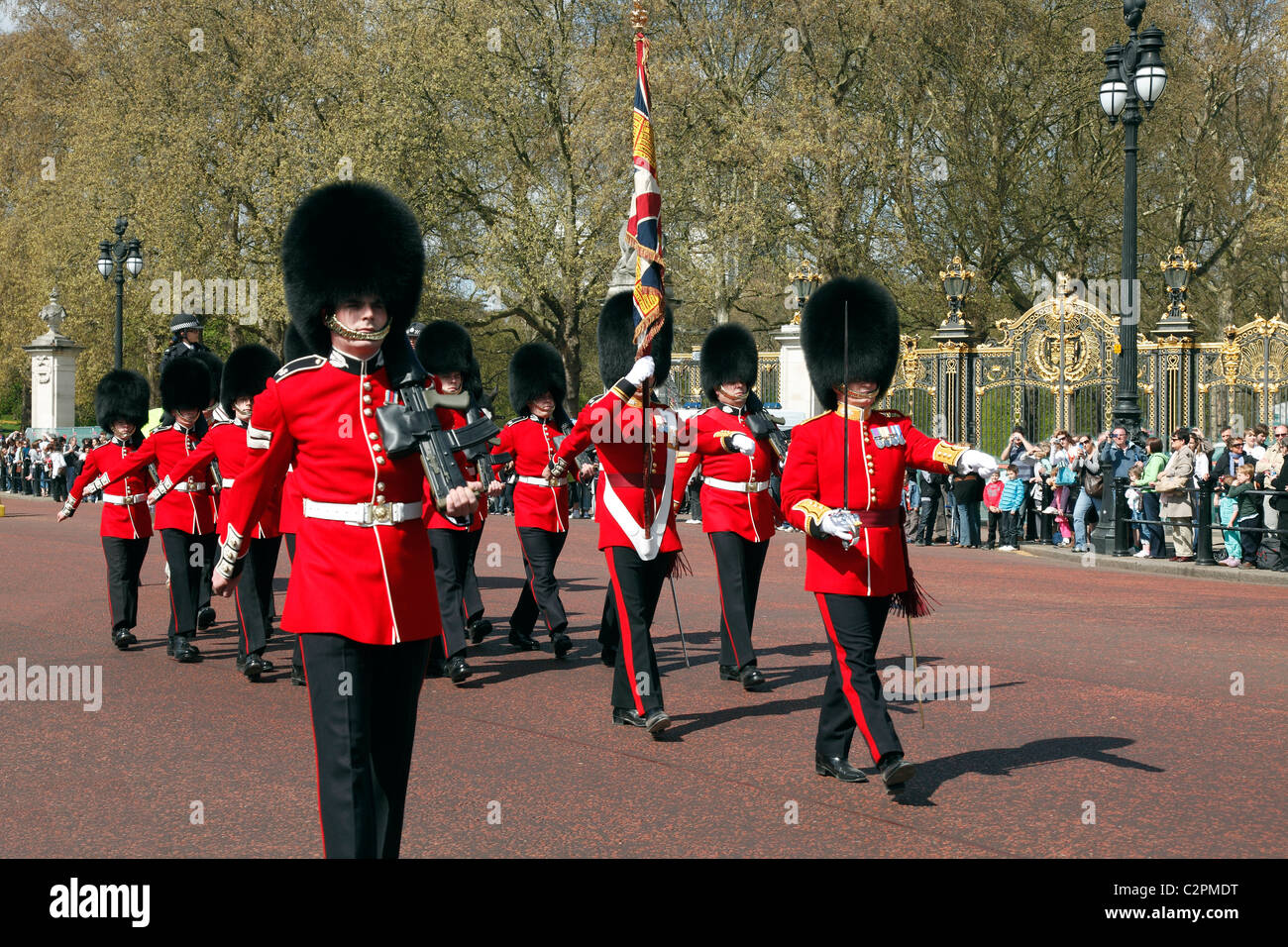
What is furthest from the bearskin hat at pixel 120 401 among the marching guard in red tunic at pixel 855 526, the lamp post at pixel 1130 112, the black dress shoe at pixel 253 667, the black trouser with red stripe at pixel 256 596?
the lamp post at pixel 1130 112

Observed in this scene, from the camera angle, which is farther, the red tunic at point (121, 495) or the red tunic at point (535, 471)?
the red tunic at point (121, 495)

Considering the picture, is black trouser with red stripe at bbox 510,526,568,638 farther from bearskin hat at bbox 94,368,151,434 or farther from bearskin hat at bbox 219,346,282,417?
bearskin hat at bbox 94,368,151,434

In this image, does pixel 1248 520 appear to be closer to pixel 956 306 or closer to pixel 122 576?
pixel 956 306

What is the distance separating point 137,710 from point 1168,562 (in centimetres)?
1088

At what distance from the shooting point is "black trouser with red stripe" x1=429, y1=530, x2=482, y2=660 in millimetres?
8000

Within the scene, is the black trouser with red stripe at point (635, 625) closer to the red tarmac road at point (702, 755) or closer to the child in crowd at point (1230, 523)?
the red tarmac road at point (702, 755)

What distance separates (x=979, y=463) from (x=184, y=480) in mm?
5340

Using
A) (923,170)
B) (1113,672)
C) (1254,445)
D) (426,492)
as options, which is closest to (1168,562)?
(1254,445)

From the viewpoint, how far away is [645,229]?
300 inches

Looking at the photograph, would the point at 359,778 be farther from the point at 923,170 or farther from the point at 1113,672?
the point at 923,170

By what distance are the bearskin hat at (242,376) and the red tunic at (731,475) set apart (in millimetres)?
2661

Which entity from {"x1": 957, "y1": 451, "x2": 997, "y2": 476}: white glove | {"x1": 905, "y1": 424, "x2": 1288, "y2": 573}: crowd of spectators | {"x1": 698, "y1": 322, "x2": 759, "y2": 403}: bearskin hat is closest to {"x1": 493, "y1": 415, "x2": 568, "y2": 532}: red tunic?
{"x1": 698, "y1": 322, "x2": 759, "y2": 403}: bearskin hat

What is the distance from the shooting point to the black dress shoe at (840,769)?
5.73m

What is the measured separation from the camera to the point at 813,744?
643 centimetres
